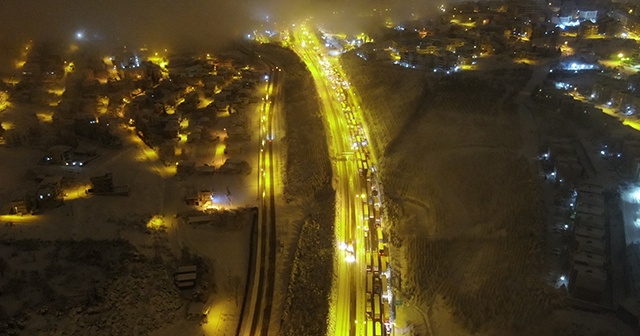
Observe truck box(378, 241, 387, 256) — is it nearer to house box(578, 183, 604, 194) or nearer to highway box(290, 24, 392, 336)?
highway box(290, 24, 392, 336)

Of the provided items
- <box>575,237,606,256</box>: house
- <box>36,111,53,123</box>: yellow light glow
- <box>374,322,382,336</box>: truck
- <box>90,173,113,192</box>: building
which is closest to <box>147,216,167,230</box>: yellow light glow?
<box>90,173,113,192</box>: building

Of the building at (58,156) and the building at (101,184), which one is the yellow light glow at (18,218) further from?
the building at (58,156)

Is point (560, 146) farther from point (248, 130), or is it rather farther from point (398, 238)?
point (248, 130)

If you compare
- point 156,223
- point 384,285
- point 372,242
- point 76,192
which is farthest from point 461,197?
point 76,192

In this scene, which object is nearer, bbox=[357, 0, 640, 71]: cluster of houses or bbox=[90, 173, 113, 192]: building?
bbox=[90, 173, 113, 192]: building

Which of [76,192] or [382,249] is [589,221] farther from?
[76,192]

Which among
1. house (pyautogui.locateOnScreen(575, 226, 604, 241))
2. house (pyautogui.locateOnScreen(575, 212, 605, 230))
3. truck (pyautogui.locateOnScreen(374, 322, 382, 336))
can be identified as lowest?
truck (pyautogui.locateOnScreen(374, 322, 382, 336))

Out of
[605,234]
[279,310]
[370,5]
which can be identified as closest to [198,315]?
[279,310]
